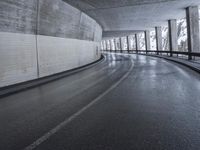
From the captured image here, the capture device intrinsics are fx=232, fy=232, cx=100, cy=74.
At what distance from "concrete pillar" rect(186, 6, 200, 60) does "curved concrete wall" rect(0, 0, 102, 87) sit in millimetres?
10521

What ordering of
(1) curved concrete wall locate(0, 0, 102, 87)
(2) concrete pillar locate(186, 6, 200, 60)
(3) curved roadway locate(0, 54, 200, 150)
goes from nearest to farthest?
(3) curved roadway locate(0, 54, 200, 150) < (1) curved concrete wall locate(0, 0, 102, 87) < (2) concrete pillar locate(186, 6, 200, 60)

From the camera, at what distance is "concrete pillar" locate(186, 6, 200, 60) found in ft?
73.2

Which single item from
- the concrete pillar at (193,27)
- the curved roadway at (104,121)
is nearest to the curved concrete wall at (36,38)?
the curved roadway at (104,121)

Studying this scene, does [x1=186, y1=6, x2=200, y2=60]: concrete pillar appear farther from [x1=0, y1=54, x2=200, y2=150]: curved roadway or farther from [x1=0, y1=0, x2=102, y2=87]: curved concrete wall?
[x1=0, y1=54, x2=200, y2=150]: curved roadway

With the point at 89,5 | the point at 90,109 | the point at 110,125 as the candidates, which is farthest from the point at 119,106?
the point at 89,5

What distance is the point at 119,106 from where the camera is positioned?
6672 mm

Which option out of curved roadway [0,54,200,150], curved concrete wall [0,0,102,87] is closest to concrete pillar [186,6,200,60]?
curved concrete wall [0,0,102,87]

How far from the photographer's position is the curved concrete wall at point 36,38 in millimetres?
10836

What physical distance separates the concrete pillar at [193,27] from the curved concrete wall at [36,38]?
10521 mm

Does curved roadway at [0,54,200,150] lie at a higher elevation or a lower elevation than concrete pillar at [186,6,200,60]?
lower

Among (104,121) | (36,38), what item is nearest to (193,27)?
(36,38)

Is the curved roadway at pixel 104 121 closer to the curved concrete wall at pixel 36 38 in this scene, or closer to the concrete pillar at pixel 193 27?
the curved concrete wall at pixel 36 38

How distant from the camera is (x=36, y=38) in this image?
1354 cm

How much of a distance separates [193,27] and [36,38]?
15.8 m
